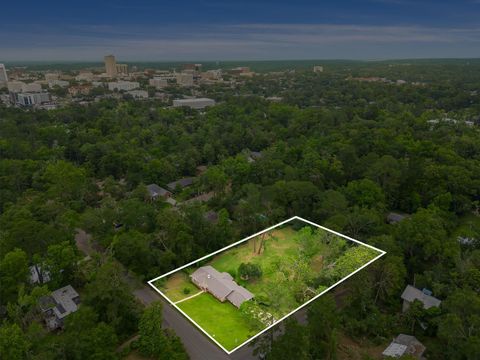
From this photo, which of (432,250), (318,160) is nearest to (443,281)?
(432,250)

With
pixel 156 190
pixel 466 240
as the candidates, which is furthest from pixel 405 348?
pixel 156 190

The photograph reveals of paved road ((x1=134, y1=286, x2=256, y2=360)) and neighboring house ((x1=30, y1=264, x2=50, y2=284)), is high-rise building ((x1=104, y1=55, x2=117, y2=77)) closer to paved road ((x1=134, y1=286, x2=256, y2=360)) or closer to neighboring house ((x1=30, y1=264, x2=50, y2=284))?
neighboring house ((x1=30, y1=264, x2=50, y2=284))

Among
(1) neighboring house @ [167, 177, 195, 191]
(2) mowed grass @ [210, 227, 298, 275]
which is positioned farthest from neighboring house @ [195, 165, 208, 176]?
→ (2) mowed grass @ [210, 227, 298, 275]

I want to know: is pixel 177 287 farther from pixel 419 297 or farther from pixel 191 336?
pixel 419 297

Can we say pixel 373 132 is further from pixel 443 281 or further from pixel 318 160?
pixel 443 281

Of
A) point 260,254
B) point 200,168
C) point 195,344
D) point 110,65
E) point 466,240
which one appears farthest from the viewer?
point 110,65

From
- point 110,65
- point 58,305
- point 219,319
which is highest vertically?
point 110,65
